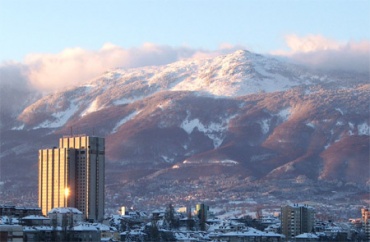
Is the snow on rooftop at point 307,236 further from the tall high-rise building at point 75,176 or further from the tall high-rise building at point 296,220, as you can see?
the tall high-rise building at point 75,176

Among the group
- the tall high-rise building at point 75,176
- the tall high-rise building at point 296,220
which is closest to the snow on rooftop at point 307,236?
the tall high-rise building at point 296,220

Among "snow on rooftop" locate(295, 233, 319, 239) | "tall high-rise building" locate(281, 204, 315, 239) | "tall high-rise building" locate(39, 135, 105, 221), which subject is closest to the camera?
"snow on rooftop" locate(295, 233, 319, 239)

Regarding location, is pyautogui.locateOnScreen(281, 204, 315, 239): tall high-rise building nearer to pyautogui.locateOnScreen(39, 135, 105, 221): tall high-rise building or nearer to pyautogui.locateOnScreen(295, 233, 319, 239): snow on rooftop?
pyautogui.locateOnScreen(295, 233, 319, 239): snow on rooftop

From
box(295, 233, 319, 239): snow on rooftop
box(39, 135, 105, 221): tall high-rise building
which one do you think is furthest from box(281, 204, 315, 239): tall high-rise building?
box(39, 135, 105, 221): tall high-rise building

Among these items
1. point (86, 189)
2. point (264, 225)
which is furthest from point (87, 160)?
point (264, 225)

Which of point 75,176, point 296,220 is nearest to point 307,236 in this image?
point 296,220

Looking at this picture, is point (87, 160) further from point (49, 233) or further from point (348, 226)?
point (49, 233)
